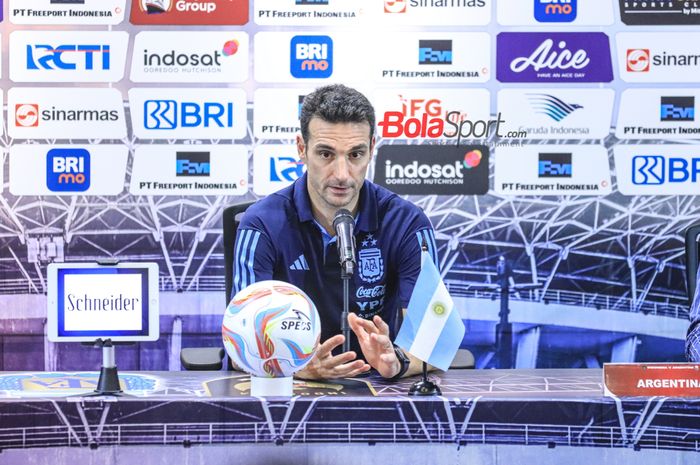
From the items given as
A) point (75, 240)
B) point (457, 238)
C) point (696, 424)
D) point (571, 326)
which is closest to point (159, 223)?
point (75, 240)

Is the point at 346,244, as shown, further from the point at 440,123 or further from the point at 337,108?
the point at 440,123

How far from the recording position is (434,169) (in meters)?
3.81

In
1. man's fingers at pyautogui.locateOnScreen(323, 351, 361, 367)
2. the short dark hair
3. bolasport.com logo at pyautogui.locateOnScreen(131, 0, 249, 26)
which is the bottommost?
man's fingers at pyautogui.locateOnScreen(323, 351, 361, 367)

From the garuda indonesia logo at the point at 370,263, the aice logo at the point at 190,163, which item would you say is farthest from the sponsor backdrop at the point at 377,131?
the garuda indonesia logo at the point at 370,263

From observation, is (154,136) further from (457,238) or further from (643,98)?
(643,98)

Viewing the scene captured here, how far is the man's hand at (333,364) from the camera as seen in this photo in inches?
72.4

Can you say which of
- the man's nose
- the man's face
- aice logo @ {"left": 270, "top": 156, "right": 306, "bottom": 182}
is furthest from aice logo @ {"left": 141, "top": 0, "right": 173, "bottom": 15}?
the man's nose

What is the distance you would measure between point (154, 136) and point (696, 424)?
2795mm

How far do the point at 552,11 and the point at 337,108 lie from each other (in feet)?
6.26

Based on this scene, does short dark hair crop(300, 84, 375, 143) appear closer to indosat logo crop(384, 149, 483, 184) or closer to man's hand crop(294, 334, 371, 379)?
man's hand crop(294, 334, 371, 379)

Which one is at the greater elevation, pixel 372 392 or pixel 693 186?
pixel 693 186

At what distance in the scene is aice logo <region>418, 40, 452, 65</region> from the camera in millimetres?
3797

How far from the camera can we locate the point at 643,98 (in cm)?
382

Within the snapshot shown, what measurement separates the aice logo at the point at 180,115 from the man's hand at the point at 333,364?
2127 millimetres
